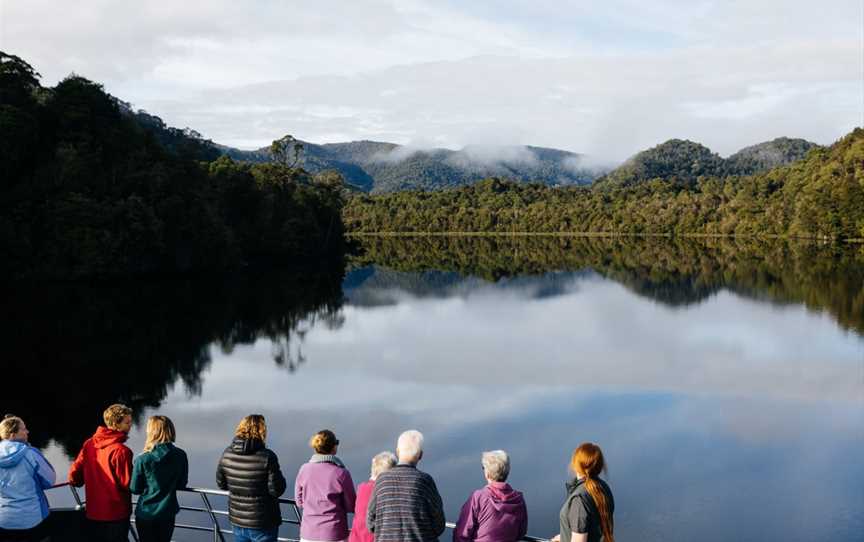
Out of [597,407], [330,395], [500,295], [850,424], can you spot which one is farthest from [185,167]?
[850,424]

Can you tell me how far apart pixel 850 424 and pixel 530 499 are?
10502mm

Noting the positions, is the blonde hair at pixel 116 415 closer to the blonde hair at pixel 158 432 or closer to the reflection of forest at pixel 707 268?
the blonde hair at pixel 158 432

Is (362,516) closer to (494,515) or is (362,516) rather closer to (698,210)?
(494,515)

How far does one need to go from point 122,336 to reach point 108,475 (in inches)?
1066

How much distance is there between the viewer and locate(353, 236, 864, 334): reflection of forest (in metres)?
47.8

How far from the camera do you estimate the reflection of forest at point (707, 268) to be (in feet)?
157

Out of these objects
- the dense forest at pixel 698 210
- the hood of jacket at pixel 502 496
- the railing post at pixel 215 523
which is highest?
the dense forest at pixel 698 210

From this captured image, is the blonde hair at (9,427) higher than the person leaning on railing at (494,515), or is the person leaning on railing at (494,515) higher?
the blonde hair at (9,427)

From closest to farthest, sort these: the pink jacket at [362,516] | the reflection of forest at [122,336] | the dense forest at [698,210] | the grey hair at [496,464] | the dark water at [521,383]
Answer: the grey hair at [496,464]
the pink jacket at [362,516]
the dark water at [521,383]
the reflection of forest at [122,336]
the dense forest at [698,210]

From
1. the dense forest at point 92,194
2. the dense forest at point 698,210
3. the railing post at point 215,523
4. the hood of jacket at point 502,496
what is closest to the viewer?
the hood of jacket at point 502,496

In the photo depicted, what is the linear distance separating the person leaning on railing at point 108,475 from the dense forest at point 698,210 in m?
108

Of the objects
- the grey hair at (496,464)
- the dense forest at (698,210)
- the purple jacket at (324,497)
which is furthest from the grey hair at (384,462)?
the dense forest at (698,210)

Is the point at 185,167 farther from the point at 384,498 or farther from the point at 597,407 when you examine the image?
the point at 384,498

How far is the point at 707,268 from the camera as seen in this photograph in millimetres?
70375
